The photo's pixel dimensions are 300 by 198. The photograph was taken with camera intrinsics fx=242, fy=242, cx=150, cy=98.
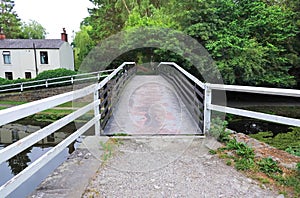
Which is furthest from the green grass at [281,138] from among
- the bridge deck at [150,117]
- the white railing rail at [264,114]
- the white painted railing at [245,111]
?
the white railing rail at [264,114]

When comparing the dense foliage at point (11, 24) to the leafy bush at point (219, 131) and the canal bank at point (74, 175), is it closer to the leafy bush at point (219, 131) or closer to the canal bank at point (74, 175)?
the canal bank at point (74, 175)

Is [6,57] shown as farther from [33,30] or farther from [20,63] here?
[33,30]

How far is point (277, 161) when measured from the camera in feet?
8.80

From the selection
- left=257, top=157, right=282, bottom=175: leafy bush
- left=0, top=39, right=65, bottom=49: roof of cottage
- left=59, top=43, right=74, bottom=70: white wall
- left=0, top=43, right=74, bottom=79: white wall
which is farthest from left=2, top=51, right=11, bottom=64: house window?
left=257, top=157, right=282, bottom=175: leafy bush

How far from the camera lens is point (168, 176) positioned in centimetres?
239

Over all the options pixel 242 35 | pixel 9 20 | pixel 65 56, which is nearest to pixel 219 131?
pixel 242 35

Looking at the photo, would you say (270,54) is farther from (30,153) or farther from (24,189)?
(24,189)

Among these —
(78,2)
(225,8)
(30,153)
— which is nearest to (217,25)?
(225,8)

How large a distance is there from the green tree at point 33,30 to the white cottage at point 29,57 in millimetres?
Result: 16454

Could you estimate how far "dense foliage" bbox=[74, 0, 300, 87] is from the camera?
1230cm

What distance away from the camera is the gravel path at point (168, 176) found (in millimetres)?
2113

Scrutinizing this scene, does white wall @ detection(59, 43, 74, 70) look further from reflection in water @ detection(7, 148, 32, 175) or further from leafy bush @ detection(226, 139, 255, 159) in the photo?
leafy bush @ detection(226, 139, 255, 159)

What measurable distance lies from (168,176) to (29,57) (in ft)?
→ 68.6

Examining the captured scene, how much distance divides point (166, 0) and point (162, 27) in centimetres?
713
